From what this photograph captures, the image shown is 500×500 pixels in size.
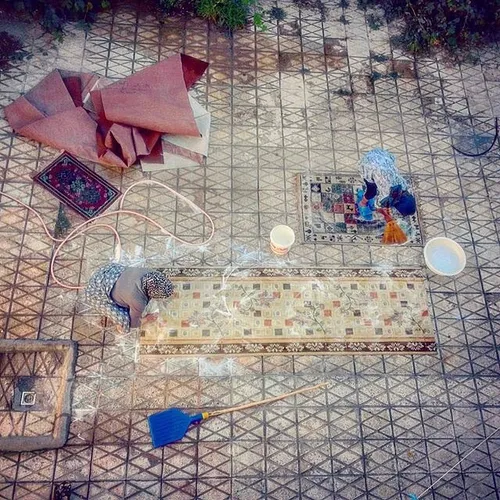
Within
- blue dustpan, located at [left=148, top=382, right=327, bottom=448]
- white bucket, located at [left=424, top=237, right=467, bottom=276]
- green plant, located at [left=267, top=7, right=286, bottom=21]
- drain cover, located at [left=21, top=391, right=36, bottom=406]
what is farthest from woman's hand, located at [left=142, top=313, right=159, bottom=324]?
green plant, located at [left=267, top=7, right=286, bottom=21]

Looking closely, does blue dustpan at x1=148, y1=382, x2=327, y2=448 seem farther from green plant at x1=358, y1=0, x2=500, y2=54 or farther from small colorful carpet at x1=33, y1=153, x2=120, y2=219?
green plant at x1=358, y1=0, x2=500, y2=54

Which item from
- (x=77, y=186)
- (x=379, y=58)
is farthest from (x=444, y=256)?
(x=77, y=186)

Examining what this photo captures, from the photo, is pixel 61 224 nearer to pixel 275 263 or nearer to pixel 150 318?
Answer: pixel 150 318

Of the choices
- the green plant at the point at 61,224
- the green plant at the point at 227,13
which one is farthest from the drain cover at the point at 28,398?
the green plant at the point at 227,13

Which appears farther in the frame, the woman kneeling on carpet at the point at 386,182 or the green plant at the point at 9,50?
the green plant at the point at 9,50

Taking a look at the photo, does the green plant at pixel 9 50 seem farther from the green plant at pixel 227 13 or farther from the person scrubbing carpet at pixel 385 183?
the person scrubbing carpet at pixel 385 183

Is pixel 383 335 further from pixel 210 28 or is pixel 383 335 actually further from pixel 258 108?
pixel 210 28
